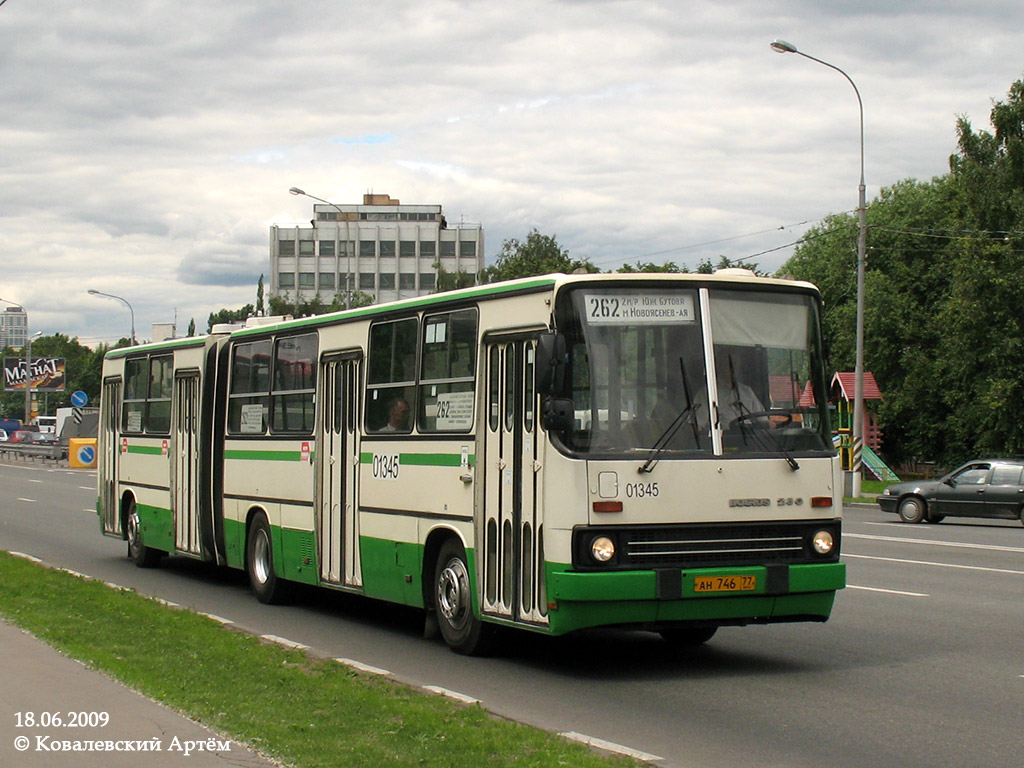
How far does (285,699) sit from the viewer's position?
8.45 meters

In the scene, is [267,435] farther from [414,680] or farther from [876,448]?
[876,448]

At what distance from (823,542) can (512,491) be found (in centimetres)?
230

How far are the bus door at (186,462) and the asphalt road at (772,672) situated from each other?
1.93 feet

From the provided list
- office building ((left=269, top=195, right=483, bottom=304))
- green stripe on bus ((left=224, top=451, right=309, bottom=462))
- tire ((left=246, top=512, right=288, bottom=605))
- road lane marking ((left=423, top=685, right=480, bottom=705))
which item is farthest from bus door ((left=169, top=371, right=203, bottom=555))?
office building ((left=269, top=195, right=483, bottom=304))

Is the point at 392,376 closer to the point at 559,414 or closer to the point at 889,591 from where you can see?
the point at 559,414

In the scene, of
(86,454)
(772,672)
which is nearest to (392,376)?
(772,672)

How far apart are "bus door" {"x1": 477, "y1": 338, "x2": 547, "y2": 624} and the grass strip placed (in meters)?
1.25

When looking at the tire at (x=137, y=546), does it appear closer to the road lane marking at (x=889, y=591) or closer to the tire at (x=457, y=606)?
the tire at (x=457, y=606)

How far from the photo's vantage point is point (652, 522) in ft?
31.5

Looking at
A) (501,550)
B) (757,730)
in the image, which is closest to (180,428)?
(501,550)

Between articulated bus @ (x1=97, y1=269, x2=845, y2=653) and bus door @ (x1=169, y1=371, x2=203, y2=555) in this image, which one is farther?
bus door @ (x1=169, y1=371, x2=203, y2=555)

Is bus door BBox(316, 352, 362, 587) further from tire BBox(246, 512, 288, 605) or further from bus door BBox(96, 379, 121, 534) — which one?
bus door BBox(96, 379, 121, 534)

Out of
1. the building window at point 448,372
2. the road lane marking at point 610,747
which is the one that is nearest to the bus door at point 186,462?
the building window at point 448,372

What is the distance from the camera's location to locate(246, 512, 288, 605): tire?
14844 millimetres
